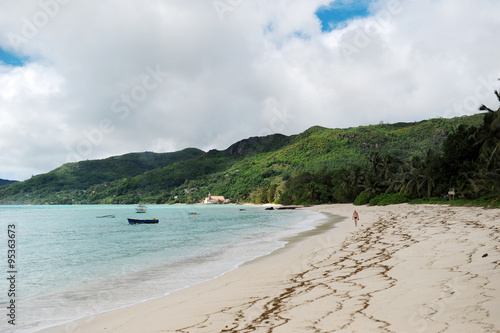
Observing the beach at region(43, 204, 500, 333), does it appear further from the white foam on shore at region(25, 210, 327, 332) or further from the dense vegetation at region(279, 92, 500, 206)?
the dense vegetation at region(279, 92, 500, 206)

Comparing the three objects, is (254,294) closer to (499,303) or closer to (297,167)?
(499,303)

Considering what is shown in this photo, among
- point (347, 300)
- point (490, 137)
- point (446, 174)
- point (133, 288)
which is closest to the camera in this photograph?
point (347, 300)

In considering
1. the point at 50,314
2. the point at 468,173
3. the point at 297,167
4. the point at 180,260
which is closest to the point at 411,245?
the point at 180,260

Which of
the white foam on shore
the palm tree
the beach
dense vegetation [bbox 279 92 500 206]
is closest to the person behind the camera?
the beach

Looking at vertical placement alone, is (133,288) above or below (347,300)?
below

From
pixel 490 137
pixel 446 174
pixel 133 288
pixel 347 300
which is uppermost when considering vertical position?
pixel 490 137

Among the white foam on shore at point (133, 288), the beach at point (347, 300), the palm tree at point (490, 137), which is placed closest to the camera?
the beach at point (347, 300)

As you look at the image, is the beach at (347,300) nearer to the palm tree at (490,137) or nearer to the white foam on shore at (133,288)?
the white foam on shore at (133,288)

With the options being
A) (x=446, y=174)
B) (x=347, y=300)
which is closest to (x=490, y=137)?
(x=446, y=174)

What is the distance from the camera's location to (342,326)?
496cm

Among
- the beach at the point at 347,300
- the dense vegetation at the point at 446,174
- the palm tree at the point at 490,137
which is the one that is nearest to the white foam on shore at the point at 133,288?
the beach at the point at 347,300

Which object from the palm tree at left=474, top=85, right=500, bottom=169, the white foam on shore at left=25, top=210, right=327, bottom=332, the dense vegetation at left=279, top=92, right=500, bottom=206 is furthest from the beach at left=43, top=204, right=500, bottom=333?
the palm tree at left=474, top=85, right=500, bottom=169

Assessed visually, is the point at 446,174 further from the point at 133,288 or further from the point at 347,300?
the point at 347,300

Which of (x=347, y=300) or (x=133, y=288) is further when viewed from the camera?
(x=133, y=288)
